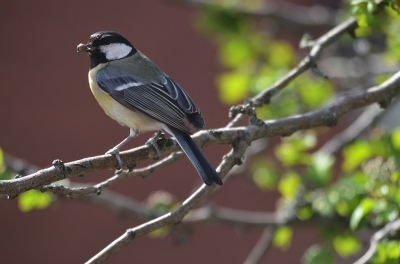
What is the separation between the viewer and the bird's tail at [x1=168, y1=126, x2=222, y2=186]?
202cm

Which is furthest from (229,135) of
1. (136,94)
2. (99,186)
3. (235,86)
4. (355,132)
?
(355,132)

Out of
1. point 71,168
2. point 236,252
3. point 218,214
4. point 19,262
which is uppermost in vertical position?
point 71,168

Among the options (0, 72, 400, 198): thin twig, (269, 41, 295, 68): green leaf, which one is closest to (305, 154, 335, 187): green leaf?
(0, 72, 400, 198): thin twig

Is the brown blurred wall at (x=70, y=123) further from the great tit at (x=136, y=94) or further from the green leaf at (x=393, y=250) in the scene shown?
the green leaf at (x=393, y=250)

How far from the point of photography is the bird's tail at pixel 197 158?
2.02 metres

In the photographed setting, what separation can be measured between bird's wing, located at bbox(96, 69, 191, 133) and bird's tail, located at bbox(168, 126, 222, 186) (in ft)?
0.42

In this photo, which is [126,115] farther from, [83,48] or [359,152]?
[359,152]

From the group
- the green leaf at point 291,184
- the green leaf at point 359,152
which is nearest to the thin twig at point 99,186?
the green leaf at point 291,184

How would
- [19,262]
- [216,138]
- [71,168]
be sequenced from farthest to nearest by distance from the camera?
[19,262] < [216,138] < [71,168]

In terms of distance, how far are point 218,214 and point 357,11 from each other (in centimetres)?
140

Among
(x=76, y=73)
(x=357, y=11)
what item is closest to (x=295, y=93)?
(x=357, y=11)

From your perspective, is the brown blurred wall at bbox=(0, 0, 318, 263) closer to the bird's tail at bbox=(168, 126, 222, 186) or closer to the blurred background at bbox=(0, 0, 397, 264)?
the blurred background at bbox=(0, 0, 397, 264)

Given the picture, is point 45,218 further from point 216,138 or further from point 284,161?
point 216,138

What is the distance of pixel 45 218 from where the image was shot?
4953 millimetres
